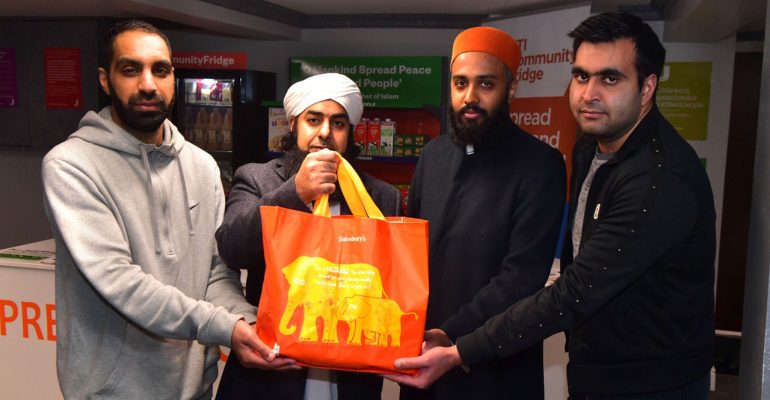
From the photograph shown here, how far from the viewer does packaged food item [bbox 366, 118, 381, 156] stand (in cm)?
539

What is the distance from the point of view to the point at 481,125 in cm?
186

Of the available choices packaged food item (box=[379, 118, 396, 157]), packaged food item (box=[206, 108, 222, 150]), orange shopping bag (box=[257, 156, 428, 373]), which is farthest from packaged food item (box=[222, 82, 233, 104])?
orange shopping bag (box=[257, 156, 428, 373])

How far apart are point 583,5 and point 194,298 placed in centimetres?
359

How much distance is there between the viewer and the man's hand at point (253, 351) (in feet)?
5.01

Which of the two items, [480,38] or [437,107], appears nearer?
[480,38]

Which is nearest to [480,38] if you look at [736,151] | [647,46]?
[647,46]

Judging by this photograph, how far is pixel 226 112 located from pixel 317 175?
4561mm

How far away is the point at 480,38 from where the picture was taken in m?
1.86

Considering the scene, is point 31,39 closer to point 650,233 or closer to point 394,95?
point 394,95

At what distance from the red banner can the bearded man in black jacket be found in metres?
3.96

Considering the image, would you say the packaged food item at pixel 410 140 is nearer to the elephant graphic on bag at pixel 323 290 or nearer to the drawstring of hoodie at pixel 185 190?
the drawstring of hoodie at pixel 185 190

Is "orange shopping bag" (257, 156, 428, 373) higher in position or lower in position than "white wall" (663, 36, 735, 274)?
lower

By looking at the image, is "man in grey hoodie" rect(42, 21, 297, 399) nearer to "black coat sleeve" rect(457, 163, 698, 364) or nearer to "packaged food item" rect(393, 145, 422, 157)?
"black coat sleeve" rect(457, 163, 698, 364)

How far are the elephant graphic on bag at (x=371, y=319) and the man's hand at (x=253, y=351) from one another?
17cm
